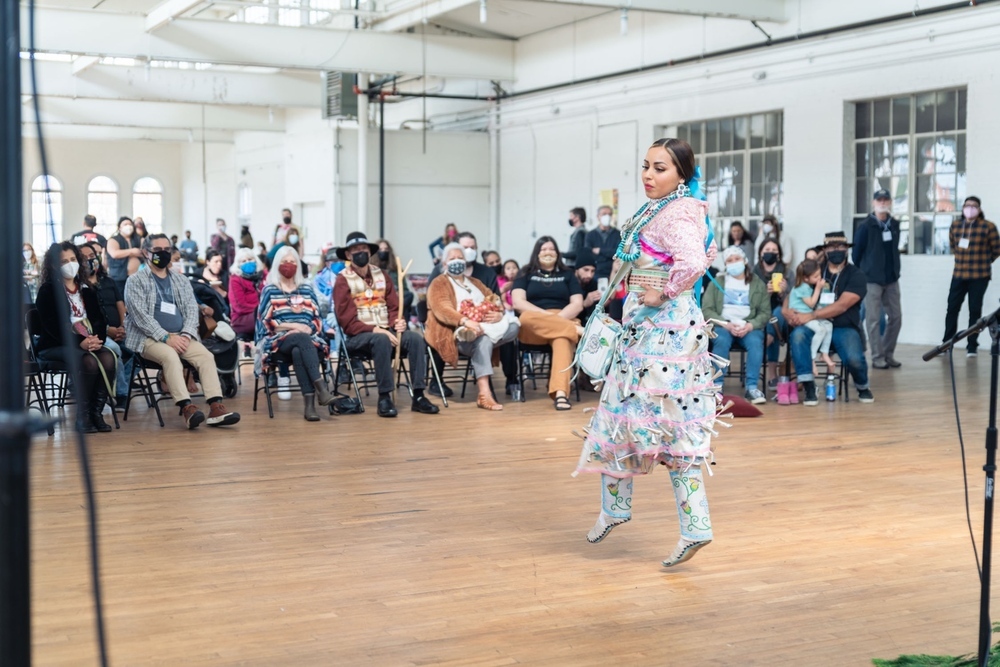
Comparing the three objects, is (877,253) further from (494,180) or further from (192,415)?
(494,180)

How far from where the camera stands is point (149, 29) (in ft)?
43.4

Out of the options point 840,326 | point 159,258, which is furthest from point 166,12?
point 840,326

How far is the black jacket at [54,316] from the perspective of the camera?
248 inches

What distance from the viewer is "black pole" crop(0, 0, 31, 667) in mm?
1353

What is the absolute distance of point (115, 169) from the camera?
97.5 ft

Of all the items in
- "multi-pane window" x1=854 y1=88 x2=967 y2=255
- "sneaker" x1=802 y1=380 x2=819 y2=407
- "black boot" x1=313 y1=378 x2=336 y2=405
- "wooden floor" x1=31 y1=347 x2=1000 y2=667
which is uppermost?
"multi-pane window" x1=854 y1=88 x2=967 y2=255

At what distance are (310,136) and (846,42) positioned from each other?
1056 cm

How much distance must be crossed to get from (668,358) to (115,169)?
28308 mm

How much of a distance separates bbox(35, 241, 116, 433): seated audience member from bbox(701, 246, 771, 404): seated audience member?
3.83m

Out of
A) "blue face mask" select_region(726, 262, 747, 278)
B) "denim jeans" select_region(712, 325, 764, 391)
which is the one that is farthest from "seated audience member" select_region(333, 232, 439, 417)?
"blue face mask" select_region(726, 262, 747, 278)

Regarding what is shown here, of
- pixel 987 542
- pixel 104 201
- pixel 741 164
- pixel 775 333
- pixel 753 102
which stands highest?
pixel 753 102

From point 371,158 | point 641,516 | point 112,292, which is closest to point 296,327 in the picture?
point 112,292

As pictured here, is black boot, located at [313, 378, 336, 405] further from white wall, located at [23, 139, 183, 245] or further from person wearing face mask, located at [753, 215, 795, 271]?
white wall, located at [23, 139, 183, 245]

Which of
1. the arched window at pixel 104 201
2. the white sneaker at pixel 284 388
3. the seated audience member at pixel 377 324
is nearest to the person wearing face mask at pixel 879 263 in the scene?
the seated audience member at pixel 377 324
